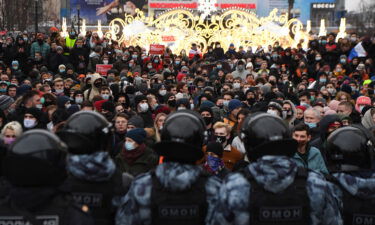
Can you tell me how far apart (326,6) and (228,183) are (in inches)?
4920

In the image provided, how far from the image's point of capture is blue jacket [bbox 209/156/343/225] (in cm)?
435

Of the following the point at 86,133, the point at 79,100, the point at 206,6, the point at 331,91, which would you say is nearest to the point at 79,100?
the point at 79,100

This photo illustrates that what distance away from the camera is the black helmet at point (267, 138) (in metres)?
4.49

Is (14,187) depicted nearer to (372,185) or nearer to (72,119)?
(72,119)

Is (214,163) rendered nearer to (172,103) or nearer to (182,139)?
(182,139)

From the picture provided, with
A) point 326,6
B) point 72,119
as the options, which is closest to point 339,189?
point 72,119

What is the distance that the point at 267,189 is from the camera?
14.3 feet

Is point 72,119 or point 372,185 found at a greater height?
point 72,119

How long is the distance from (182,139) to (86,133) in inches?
25.5

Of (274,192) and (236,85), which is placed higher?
(274,192)

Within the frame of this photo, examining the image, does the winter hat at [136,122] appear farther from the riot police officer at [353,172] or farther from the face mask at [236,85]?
the face mask at [236,85]

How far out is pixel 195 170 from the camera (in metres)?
4.49

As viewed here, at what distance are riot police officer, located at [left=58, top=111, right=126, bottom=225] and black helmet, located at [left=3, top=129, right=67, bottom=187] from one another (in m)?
0.40

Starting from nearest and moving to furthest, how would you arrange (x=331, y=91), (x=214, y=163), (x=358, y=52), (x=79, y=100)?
1. (x=214, y=163)
2. (x=79, y=100)
3. (x=331, y=91)
4. (x=358, y=52)
